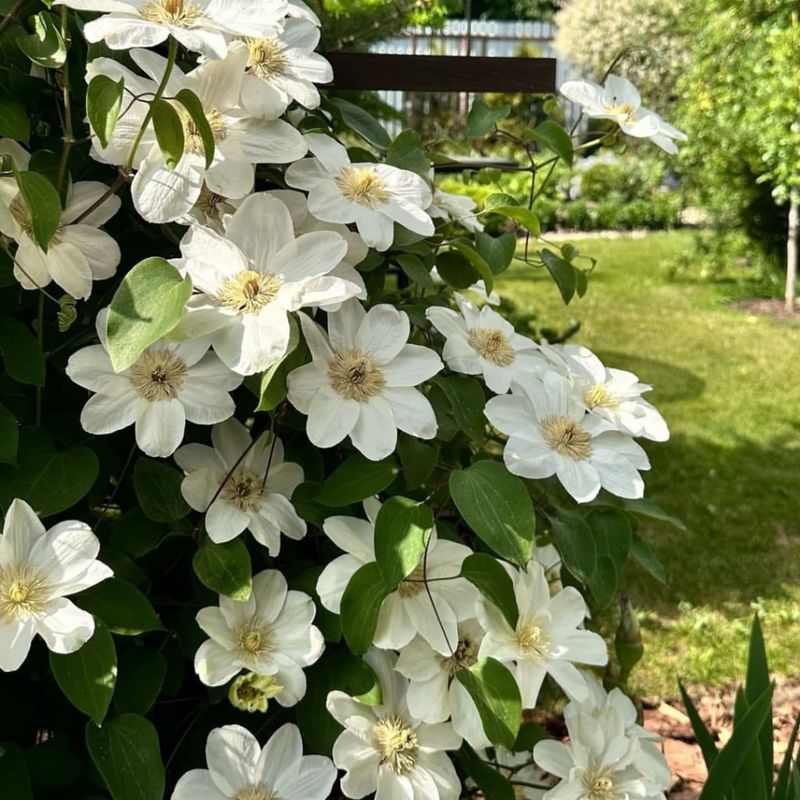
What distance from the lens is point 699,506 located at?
139 inches

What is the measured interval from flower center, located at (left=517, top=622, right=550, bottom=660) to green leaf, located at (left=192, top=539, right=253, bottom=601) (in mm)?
233

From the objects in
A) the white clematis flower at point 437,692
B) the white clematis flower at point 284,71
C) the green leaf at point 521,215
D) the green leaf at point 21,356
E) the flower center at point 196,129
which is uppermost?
the white clematis flower at point 284,71

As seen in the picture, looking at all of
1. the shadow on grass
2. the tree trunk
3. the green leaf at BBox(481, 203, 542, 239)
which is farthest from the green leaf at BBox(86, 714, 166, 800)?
the tree trunk

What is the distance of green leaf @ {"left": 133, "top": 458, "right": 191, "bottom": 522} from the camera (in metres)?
0.81

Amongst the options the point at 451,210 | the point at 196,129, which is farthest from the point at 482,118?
the point at 196,129

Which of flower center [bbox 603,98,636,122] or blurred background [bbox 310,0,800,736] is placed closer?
flower center [bbox 603,98,636,122]

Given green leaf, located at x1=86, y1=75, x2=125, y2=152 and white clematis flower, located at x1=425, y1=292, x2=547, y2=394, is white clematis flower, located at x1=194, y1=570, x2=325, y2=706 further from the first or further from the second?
green leaf, located at x1=86, y1=75, x2=125, y2=152

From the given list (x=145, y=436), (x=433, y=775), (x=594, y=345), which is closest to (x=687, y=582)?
(x=433, y=775)

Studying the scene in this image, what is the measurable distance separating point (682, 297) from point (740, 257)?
5.13 ft

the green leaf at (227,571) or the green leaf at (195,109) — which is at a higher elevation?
the green leaf at (195,109)

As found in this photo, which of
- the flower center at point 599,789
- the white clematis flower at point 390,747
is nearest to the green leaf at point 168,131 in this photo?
the white clematis flower at point 390,747

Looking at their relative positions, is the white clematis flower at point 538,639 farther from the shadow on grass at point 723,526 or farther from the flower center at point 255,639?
the shadow on grass at point 723,526

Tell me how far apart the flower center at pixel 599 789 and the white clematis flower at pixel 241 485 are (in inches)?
14.3

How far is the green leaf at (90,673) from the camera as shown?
703 mm
